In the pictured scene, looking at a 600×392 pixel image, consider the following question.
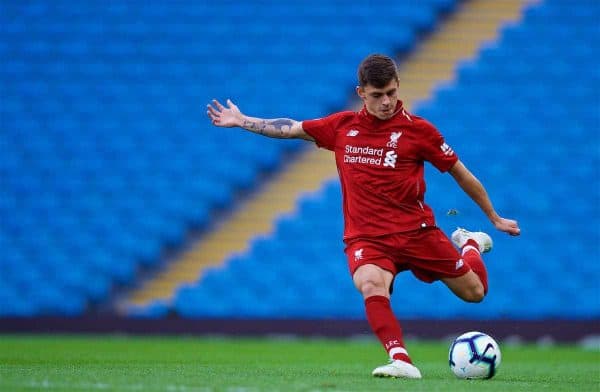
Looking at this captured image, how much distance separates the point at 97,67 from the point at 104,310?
3968 mm

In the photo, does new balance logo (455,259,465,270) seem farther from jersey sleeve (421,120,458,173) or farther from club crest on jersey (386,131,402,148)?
club crest on jersey (386,131,402,148)

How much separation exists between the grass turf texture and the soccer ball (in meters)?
0.10

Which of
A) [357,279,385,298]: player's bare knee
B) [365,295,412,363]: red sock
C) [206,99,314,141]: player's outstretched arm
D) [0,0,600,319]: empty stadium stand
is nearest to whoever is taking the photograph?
[365,295,412,363]: red sock

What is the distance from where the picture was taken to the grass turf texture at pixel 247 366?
6.03 meters

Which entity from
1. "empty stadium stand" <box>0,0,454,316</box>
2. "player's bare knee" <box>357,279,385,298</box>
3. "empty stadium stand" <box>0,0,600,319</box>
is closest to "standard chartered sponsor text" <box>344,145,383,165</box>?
"player's bare knee" <box>357,279,385,298</box>

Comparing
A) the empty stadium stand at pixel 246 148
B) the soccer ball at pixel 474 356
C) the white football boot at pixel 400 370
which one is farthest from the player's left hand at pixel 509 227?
the empty stadium stand at pixel 246 148

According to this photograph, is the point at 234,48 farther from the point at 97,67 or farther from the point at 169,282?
the point at 169,282

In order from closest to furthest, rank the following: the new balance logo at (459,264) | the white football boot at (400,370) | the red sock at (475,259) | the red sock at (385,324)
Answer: the white football boot at (400,370) → the red sock at (385,324) → the new balance logo at (459,264) → the red sock at (475,259)

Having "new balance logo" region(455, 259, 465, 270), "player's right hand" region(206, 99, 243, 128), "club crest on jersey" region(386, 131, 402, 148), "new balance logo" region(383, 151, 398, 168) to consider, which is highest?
"player's right hand" region(206, 99, 243, 128)

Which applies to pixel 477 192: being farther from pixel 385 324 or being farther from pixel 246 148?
pixel 246 148

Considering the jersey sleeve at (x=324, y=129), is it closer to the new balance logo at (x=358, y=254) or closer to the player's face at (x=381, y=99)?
the player's face at (x=381, y=99)

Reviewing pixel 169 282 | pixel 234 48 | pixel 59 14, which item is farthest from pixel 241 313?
pixel 59 14

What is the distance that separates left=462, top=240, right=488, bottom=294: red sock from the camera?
7.53 metres

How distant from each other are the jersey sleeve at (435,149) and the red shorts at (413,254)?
1.41 feet
